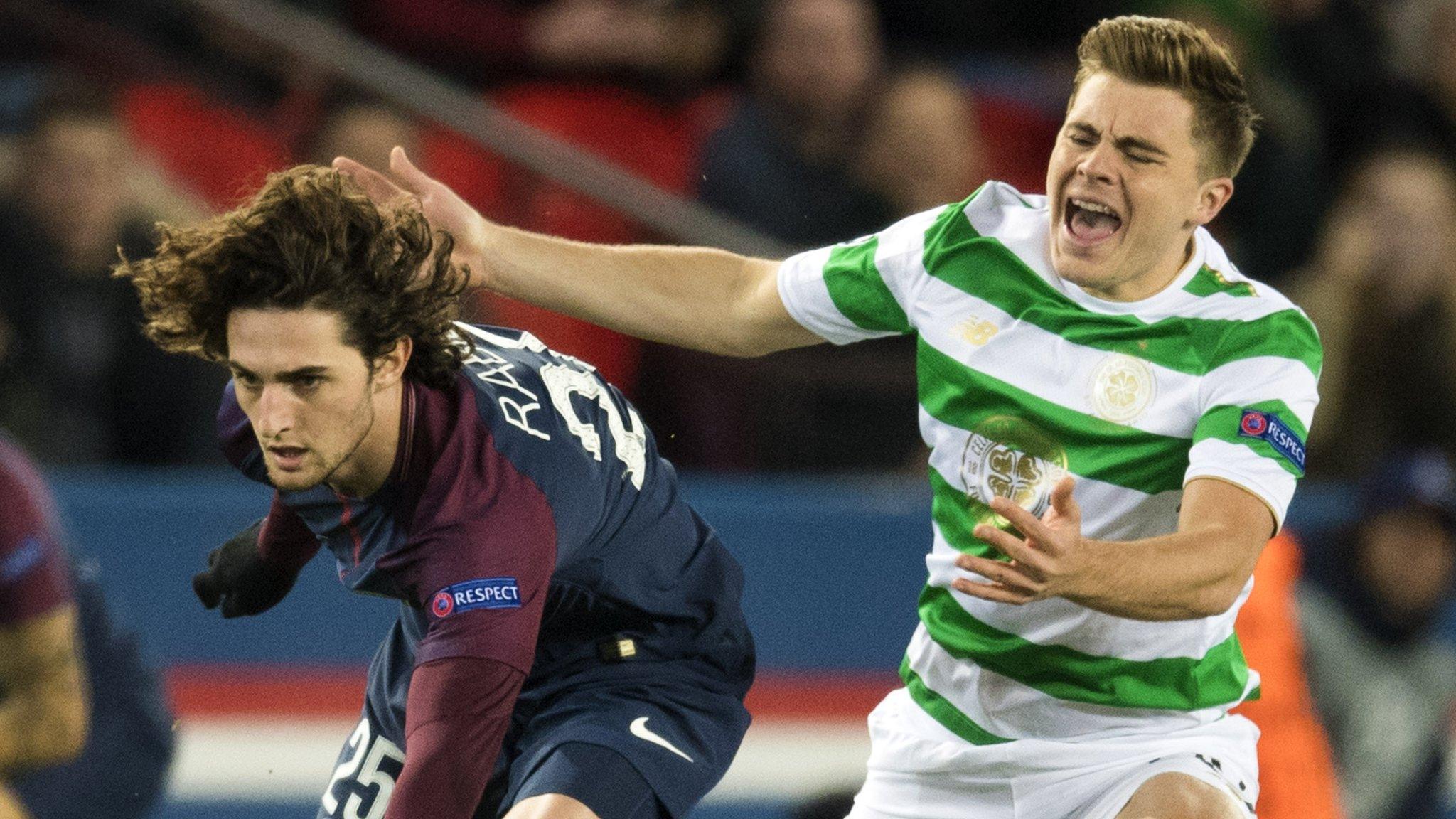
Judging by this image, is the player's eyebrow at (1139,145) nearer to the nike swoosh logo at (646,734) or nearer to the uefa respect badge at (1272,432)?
the uefa respect badge at (1272,432)

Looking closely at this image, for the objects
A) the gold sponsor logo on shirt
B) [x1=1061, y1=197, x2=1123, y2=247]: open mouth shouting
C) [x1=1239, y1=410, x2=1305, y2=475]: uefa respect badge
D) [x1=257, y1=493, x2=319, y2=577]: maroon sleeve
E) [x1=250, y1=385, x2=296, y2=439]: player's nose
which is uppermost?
[x1=1061, y1=197, x2=1123, y2=247]: open mouth shouting

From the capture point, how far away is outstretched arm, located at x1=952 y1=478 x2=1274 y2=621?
295 centimetres

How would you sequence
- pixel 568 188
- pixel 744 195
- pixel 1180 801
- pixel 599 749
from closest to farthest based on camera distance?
pixel 1180 801 < pixel 599 749 < pixel 568 188 < pixel 744 195

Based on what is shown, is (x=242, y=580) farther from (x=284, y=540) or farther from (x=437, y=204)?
(x=437, y=204)

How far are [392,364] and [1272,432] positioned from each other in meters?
1.46

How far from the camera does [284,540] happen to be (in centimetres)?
376

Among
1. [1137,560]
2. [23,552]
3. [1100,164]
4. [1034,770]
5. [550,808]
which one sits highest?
[1100,164]

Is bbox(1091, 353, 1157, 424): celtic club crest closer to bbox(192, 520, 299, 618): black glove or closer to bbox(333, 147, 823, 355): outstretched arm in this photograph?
bbox(333, 147, 823, 355): outstretched arm

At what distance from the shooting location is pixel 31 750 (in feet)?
16.3

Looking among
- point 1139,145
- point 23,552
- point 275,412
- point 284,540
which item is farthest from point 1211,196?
point 23,552

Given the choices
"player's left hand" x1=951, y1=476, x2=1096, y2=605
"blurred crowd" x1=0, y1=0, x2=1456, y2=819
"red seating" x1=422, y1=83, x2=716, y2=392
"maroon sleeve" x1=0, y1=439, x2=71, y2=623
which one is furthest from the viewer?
"blurred crowd" x1=0, y1=0, x2=1456, y2=819

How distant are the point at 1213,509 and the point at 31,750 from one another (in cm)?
306

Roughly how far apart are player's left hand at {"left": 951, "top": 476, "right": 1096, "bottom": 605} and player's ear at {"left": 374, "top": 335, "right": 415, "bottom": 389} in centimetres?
100

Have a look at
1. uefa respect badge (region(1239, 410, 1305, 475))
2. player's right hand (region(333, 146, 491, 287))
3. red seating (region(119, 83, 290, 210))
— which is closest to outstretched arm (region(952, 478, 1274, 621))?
uefa respect badge (region(1239, 410, 1305, 475))
